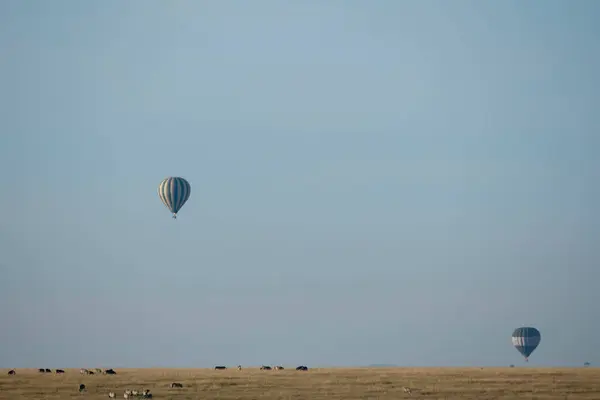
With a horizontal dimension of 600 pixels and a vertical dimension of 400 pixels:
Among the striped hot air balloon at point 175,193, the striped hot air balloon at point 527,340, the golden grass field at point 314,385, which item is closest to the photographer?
the golden grass field at point 314,385

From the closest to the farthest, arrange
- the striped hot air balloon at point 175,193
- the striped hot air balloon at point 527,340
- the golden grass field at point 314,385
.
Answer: the golden grass field at point 314,385 < the striped hot air balloon at point 175,193 < the striped hot air balloon at point 527,340

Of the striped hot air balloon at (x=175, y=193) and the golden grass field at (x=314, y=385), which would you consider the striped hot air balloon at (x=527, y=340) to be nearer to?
the striped hot air balloon at (x=175, y=193)

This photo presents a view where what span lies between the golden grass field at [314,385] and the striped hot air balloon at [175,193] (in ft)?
184

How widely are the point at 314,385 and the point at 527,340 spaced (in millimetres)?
100667

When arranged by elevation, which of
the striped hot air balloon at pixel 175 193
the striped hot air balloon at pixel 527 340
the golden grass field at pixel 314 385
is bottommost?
the golden grass field at pixel 314 385

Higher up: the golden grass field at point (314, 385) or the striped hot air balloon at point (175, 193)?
the striped hot air balloon at point (175, 193)

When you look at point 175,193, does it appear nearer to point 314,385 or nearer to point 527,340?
point 527,340

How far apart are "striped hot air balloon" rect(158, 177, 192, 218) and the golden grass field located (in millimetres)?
56118

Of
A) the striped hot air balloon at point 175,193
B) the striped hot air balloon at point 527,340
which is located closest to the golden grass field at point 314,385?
the striped hot air balloon at point 175,193

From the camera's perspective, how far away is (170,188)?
574 feet

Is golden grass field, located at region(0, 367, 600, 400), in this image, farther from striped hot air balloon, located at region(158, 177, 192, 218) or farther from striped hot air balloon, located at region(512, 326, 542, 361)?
striped hot air balloon, located at region(512, 326, 542, 361)

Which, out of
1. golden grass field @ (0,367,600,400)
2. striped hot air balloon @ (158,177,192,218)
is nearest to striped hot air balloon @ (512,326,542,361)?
striped hot air balloon @ (158,177,192,218)

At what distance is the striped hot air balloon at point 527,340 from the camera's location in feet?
644

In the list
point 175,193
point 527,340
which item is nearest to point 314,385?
point 175,193
